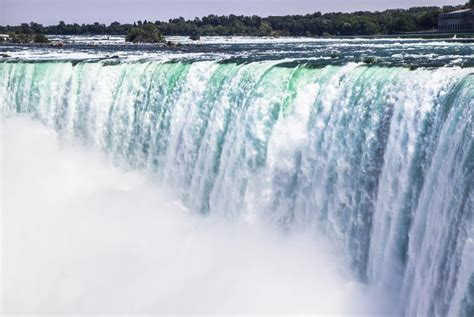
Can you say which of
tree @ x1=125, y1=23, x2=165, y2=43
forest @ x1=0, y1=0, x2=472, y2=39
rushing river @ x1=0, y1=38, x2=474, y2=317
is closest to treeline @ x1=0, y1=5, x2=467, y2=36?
forest @ x1=0, y1=0, x2=472, y2=39

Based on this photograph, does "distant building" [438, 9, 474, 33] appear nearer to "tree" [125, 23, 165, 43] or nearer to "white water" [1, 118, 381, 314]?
"tree" [125, 23, 165, 43]


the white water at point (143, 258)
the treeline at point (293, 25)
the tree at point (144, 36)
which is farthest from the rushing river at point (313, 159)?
the treeline at point (293, 25)

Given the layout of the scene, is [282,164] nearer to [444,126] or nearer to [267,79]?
[267,79]

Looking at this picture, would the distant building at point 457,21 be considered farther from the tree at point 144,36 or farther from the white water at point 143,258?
the white water at point 143,258

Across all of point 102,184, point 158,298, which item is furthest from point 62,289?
point 102,184

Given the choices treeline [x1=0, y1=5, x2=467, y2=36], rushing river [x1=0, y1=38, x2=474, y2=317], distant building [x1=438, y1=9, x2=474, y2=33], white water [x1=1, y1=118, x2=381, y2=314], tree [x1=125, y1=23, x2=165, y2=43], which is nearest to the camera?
rushing river [x1=0, y1=38, x2=474, y2=317]

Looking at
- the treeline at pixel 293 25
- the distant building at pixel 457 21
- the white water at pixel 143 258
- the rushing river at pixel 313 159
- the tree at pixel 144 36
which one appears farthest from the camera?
the treeline at pixel 293 25
